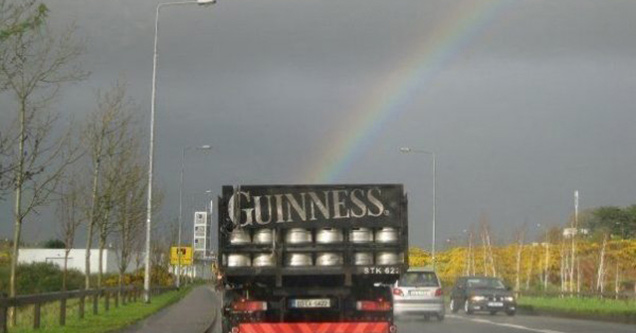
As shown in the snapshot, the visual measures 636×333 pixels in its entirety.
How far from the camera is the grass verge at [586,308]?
35.5 metres

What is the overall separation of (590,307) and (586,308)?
6.7 inches

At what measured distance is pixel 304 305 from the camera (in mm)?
16828

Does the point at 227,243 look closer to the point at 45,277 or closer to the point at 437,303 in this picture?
the point at 437,303

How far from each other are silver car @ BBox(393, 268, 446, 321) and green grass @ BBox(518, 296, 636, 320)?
6509mm

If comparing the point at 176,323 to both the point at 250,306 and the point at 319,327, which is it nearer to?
the point at 250,306

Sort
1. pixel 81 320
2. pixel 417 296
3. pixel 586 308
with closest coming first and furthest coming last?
1. pixel 81 320
2. pixel 417 296
3. pixel 586 308

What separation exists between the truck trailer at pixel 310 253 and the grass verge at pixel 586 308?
2053cm

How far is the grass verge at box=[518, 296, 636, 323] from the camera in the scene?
35.5 metres

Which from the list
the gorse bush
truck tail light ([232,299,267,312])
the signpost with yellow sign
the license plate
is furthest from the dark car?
the signpost with yellow sign

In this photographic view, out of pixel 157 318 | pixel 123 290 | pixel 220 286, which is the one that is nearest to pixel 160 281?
pixel 123 290

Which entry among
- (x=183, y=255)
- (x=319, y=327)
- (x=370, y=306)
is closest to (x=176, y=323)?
(x=319, y=327)

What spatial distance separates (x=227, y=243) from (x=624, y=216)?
97.2 metres

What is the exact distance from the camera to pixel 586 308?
1528 inches

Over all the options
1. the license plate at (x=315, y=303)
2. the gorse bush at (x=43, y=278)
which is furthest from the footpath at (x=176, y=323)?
the gorse bush at (x=43, y=278)
